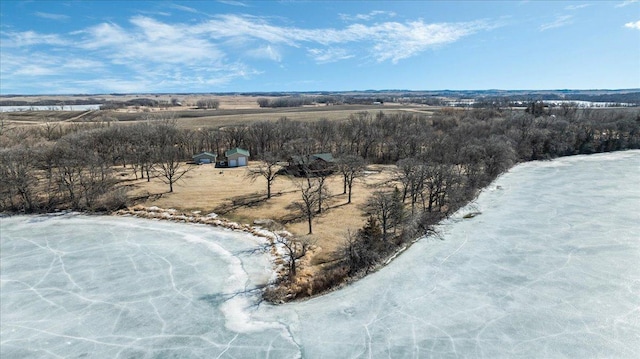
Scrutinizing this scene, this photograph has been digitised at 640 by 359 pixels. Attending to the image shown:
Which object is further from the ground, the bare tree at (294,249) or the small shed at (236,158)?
the small shed at (236,158)

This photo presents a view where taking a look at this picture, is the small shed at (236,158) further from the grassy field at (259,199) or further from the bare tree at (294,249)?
the bare tree at (294,249)

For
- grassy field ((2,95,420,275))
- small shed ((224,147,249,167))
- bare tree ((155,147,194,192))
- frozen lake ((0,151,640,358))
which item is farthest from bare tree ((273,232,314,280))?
small shed ((224,147,249,167))

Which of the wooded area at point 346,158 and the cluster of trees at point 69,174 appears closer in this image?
the wooded area at point 346,158

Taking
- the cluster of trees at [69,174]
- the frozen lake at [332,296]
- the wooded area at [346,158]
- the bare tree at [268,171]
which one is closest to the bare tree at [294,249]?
the wooded area at [346,158]

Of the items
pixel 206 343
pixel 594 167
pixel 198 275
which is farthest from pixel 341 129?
pixel 206 343

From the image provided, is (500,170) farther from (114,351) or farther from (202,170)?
(114,351)

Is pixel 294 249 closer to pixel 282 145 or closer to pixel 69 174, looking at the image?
pixel 69 174

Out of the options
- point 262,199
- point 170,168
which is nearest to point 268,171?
point 262,199
